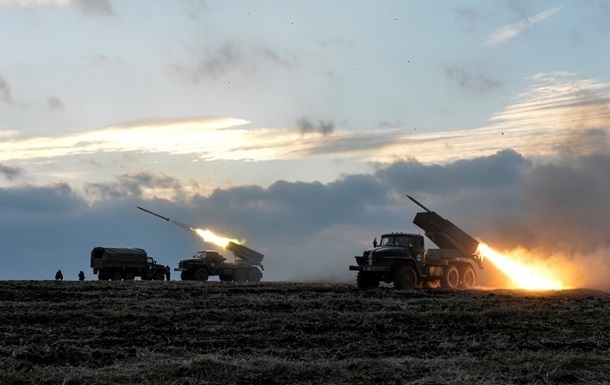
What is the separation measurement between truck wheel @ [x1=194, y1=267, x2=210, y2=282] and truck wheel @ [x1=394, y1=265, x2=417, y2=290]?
17.9 meters

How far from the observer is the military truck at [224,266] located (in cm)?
4956

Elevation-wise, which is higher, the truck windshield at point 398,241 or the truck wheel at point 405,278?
the truck windshield at point 398,241

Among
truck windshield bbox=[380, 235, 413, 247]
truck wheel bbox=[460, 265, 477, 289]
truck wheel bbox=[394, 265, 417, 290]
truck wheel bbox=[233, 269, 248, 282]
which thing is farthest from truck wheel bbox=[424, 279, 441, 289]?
truck wheel bbox=[233, 269, 248, 282]

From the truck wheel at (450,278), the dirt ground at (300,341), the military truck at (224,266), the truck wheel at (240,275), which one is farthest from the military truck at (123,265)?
the dirt ground at (300,341)

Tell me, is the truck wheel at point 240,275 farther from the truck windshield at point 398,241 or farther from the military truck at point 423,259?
the truck windshield at point 398,241

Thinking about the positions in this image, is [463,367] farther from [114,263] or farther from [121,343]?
[114,263]

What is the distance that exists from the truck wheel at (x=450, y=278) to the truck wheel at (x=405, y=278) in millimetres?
3003

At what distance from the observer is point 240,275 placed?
5091 centimetres

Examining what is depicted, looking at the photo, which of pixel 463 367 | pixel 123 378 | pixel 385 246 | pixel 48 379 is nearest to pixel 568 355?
pixel 463 367

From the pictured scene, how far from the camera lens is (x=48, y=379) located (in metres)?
11.7

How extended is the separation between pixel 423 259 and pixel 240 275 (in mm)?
17594

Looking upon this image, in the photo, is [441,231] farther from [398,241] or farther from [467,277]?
[398,241]

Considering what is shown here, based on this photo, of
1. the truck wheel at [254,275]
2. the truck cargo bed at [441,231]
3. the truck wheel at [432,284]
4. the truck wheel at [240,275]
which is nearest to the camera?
the truck wheel at [432,284]

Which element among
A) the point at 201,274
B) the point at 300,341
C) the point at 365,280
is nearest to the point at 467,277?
the point at 365,280
